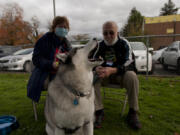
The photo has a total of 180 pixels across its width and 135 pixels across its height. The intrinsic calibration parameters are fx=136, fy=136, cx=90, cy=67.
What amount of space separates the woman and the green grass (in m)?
0.79

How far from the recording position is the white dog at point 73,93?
5.57 ft

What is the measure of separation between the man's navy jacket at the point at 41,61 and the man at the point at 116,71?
2.81 feet

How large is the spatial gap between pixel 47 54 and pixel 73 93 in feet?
3.41

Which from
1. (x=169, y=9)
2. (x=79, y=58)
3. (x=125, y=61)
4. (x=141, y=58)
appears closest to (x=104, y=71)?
(x=125, y=61)

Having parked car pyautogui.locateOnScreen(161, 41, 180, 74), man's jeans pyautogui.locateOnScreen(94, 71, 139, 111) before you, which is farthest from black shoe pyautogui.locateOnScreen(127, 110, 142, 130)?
parked car pyautogui.locateOnScreen(161, 41, 180, 74)

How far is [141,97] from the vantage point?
3.71 meters

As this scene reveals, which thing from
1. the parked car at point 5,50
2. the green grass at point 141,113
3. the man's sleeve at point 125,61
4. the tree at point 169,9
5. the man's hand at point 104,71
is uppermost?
the tree at point 169,9

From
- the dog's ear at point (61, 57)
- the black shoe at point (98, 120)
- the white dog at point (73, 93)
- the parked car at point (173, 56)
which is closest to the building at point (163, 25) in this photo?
the parked car at point (173, 56)

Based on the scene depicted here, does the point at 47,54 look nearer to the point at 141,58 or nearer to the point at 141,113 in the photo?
the point at 141,113

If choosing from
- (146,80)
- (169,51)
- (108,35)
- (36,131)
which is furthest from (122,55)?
(169,51)

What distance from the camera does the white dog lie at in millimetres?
1697

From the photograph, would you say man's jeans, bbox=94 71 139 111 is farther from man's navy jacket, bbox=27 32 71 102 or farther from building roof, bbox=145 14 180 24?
building roof, bbox=145 14 180 24

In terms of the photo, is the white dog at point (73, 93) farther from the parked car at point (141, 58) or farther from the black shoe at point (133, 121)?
the parked car at point (141, 58)

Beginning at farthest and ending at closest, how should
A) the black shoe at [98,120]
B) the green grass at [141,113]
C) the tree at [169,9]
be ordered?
the tree at [169,9] < the black shoe at [98,120] < the green grass at [141,113]
